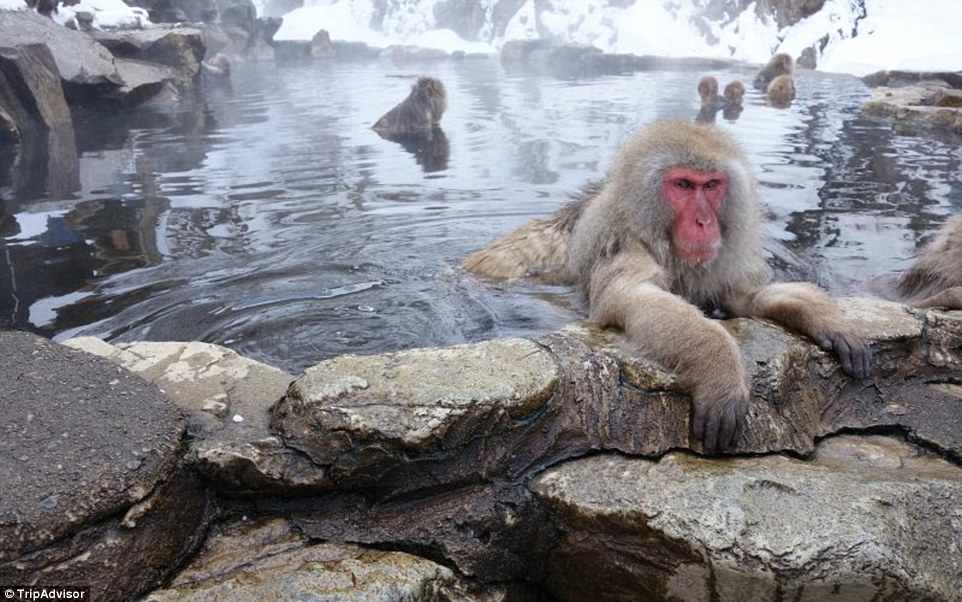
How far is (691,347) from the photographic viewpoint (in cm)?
255

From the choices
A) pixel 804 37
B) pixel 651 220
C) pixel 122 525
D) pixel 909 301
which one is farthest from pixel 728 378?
pixel 804 37

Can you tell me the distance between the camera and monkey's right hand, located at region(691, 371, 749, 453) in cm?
238

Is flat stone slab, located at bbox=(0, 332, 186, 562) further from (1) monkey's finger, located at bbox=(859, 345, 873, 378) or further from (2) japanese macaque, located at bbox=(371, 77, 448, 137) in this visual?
(2) japanese macaque, located at bbox=(371, 77, 448, 137)

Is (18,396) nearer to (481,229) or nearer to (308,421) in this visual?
(308,421)

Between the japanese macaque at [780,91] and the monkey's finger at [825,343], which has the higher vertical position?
the japanese macaque at [780,91]

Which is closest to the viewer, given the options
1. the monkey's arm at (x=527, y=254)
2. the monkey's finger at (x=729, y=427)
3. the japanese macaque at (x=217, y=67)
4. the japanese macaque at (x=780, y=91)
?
the monkey's finger at (x=729, y=427)

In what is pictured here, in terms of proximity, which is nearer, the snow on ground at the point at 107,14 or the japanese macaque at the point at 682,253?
the japanese macaque at the point at 682,253

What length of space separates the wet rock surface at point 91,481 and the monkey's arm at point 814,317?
206cm

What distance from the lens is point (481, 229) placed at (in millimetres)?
6098

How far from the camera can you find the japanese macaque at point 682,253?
2777 millimetres

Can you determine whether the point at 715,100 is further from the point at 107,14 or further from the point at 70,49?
the point at 107,14

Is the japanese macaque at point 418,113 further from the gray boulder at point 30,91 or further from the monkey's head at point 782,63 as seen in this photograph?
the monkey's head at point 782,63

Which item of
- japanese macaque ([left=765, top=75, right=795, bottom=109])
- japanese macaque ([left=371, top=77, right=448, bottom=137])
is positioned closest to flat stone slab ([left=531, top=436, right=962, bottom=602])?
japanese macaque ([left=371, top=77, right=448, bottom=137])

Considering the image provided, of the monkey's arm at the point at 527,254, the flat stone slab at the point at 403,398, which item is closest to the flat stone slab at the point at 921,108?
the monkey's arm at the point at 527,254
